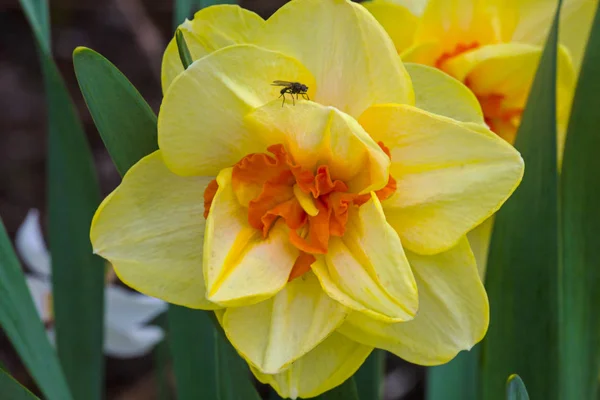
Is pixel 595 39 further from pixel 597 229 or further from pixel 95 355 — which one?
pixel 95 355

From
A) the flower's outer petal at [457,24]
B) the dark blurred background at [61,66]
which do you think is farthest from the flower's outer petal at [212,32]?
the dark blurred background at [61,66]

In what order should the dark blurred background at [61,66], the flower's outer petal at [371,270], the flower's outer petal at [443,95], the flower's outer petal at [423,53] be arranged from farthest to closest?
the dark blurred background at [61,66] < the flower's outer petal at [423,53] < the flower's outer petal at [443,95] < the flower's outer petal at [371,270]

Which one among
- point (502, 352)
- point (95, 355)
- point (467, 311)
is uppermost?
point (467, 311)

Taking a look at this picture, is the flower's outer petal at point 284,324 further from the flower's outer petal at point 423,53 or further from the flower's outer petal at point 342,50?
the flower's outer petal at point 423,53

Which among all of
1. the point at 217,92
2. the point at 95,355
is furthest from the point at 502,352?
the point at 95,355

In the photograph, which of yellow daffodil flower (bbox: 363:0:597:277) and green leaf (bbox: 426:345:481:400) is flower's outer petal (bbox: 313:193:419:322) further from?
green leaf (bbox: 426:345:481:400)

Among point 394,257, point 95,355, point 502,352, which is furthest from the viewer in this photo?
point 95,355

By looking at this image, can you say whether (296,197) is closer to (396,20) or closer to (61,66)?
(396,20)

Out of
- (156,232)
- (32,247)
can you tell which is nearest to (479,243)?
(156,232)
